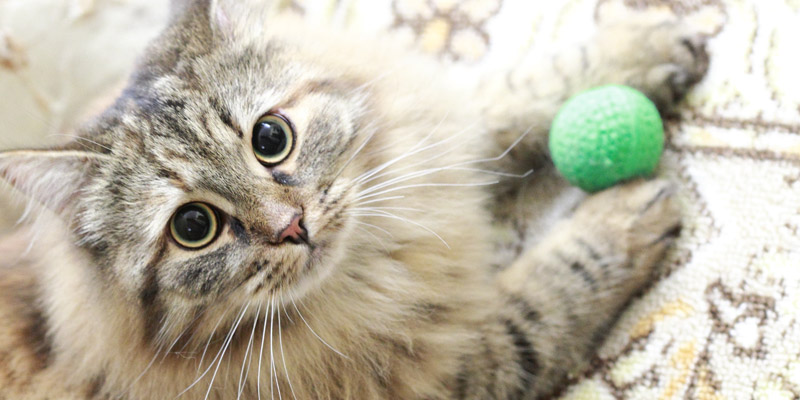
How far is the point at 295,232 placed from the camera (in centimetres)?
98

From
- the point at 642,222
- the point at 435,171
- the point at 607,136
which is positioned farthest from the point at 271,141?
the point at 642,222

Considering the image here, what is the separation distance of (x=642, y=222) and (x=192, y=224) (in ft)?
2.87

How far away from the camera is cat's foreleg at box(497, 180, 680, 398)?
1185 mm

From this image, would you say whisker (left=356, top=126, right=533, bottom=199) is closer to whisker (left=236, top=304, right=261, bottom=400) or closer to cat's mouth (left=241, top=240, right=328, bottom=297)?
cat's mouth (left=241, top=240, right=328, bottom=297)

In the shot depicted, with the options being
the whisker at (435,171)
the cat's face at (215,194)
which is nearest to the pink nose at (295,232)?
the cat's face at (215,194)

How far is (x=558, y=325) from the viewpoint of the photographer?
3.88 feet

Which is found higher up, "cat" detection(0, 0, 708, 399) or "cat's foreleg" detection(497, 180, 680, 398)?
"cat" detection(0, 0, 708, 399)

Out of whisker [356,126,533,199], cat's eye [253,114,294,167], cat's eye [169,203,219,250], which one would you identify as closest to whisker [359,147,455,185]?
whisker [356,126,533,199]

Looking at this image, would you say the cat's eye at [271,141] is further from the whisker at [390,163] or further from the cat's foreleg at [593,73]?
the cat's foreleg at [593,73]

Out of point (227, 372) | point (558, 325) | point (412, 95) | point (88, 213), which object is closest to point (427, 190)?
point (412, 95)

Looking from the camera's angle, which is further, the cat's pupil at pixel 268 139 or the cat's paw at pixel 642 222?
the cat's paw at pixel 642 222

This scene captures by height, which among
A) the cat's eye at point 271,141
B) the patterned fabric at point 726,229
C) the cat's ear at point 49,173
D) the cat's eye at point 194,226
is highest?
the cat's ear at point 49,173

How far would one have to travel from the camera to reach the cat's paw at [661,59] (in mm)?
1305

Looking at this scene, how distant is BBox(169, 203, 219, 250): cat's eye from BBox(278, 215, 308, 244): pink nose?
132mm
